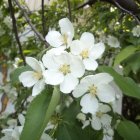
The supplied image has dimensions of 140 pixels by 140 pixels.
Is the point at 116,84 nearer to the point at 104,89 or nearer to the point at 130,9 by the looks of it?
the point at 104,89

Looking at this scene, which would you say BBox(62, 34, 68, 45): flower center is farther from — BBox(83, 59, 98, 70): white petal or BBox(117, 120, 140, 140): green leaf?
BBox(117, 120, 140, 140): green leaf

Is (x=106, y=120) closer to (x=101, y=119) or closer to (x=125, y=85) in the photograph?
(x=101, y=119)

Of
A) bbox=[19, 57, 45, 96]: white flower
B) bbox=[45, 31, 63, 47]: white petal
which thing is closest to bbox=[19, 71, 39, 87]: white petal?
bbox=[19, 57, 45, 96]: white flower

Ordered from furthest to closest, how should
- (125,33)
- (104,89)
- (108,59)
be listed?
(108,59), (125,33), (104,89)

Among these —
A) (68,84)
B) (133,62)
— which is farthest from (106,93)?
(133,62)

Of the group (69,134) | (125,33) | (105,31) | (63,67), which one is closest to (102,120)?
(69,134)
